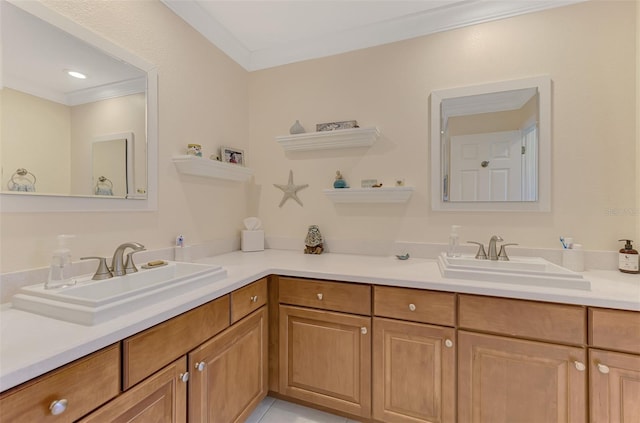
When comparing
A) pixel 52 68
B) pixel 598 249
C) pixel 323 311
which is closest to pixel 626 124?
pixel 598 249

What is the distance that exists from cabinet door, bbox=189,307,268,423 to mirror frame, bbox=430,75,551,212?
1.38 m

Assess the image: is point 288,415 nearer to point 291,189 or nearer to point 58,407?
point 58,407

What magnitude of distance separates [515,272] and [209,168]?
1828mm

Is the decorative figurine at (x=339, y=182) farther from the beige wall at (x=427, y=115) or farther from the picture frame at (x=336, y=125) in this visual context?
the picture frame at (x=336, y=125)

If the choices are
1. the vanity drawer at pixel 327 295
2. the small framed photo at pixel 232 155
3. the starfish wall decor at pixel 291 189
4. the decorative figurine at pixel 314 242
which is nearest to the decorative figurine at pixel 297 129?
the starfish wall decor at pixel 291 189

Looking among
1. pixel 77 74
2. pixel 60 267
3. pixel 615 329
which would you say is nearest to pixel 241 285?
pixel 60 267

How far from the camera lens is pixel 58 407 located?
2.27 ft

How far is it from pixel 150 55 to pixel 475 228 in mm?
2199

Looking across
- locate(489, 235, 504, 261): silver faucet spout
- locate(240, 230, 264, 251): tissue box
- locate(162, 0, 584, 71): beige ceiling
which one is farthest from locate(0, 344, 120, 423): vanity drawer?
locate(162, 0, 584, 71): beige ceiling

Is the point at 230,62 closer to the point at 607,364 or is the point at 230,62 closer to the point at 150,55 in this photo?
the point at 150,55

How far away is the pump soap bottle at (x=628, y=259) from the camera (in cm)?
144

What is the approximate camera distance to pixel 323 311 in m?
1.54

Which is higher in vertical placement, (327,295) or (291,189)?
(291,189)

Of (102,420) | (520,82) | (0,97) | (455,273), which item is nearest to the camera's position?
(102,420)
